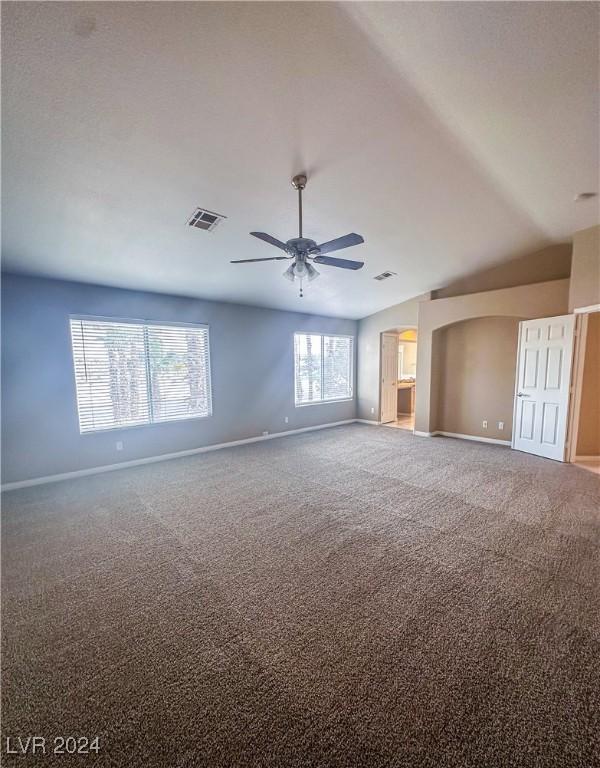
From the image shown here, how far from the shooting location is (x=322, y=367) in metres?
7.45

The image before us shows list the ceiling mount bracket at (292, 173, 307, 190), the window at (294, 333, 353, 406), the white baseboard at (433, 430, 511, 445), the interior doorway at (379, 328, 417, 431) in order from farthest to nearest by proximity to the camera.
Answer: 1. the interior doorway at (379, 328, 417, 431)
2. the window at (294, 333, 353, 406)
3. the white baseboard at (433, 430, 511, 445)
4. the ceiling mount bracket at (292, 173, 307, 190)

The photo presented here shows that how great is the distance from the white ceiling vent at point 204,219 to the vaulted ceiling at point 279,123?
0.27ft

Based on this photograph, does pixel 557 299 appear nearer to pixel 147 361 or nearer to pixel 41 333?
pixel 147 361

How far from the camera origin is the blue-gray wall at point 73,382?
3.88 meters

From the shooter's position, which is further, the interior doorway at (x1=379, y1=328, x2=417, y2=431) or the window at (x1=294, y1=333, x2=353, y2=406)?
the interior doorway at (x1=379, y1=328, x2=417, y2=431)

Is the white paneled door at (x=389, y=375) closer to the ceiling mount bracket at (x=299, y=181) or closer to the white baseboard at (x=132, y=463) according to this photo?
the white baseboard at (x=132, y=463)

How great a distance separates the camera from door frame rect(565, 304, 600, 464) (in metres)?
4.34

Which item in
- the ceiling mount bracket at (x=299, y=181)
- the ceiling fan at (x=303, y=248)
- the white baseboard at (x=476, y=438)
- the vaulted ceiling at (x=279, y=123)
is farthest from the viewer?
the white baseboard at (x=476, y=438)

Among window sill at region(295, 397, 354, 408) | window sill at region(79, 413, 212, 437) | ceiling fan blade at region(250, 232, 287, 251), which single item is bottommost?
window sill at region(295, 397, 354, 408)

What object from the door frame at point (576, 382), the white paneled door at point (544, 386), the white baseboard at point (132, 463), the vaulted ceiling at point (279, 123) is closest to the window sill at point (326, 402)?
the white baseboard at point (132, 463)

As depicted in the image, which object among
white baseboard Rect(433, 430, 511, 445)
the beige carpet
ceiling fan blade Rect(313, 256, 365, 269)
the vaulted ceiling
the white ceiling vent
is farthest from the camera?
white baseboard Rect(433, 430, 511, 445)

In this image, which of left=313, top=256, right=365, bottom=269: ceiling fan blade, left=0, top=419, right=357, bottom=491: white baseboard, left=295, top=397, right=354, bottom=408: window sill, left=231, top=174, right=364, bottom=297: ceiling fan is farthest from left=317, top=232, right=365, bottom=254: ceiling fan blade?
left=295, top=397, right=354, bottom=408: window sill

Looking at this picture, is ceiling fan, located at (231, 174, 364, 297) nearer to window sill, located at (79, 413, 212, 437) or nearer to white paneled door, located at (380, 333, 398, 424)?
window sill, located at (79, 413, 212, 437)

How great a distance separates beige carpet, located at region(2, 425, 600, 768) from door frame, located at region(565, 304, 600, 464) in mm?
1306
